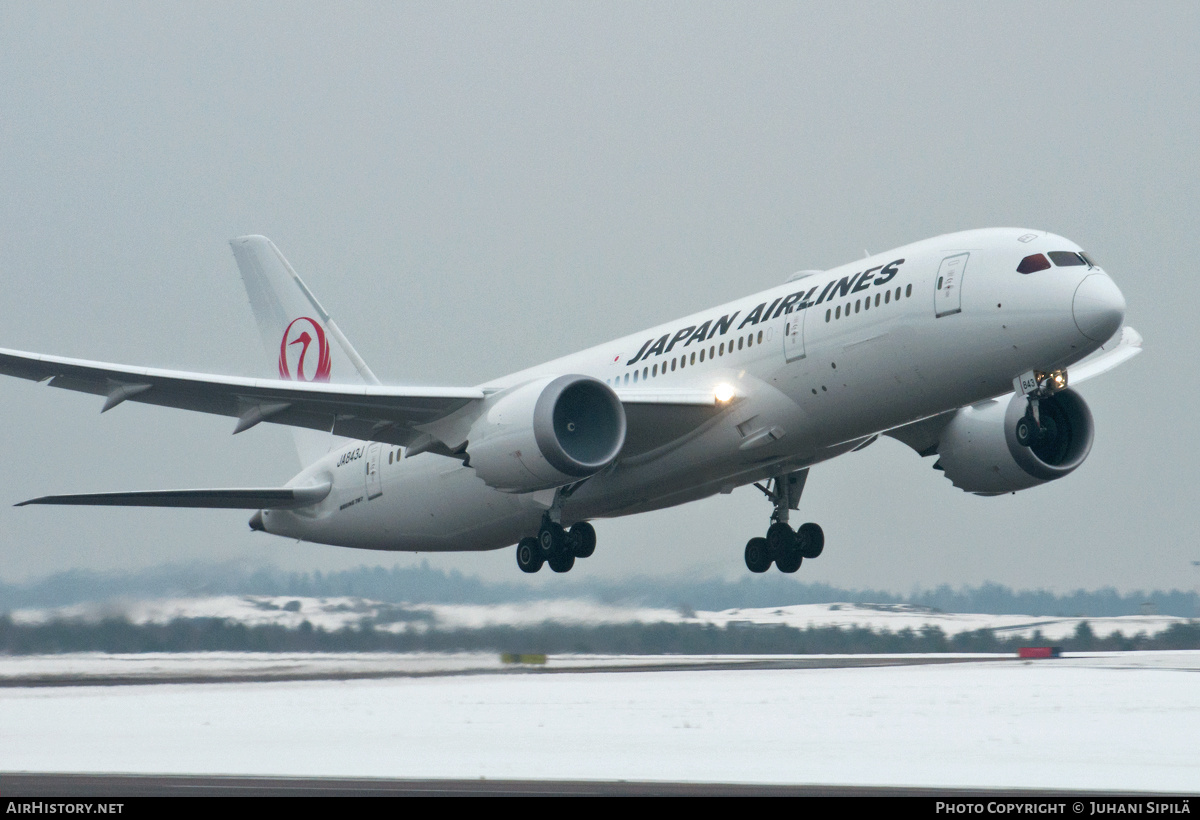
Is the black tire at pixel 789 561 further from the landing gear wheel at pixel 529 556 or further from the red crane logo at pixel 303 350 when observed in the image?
the red crane logo at pixel 303 350

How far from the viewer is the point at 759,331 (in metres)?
25.8

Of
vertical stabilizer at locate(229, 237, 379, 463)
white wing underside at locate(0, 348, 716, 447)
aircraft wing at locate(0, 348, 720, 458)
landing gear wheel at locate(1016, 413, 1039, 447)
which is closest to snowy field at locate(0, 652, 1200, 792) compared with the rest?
landing gear wheel at locate(1016, 413, 1039, 447)

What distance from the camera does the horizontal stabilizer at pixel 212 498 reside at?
30734 mm

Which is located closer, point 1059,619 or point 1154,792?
point 1154,792

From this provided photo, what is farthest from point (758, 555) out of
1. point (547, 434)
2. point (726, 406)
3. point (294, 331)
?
point (294, 331)

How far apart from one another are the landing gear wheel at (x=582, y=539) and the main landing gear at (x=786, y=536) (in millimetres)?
4337

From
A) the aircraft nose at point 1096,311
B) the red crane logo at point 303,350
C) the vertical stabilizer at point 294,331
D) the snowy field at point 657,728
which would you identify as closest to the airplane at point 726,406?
the aircraft nose at point 1096,311

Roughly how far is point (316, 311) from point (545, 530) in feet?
38.1

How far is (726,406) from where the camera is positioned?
2589 centimetres

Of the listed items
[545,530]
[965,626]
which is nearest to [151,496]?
[545,530]

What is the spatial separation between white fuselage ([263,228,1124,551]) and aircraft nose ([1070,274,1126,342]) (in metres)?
0.03

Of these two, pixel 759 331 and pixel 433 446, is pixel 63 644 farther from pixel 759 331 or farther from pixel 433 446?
pixel 759 331

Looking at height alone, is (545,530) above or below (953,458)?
below
